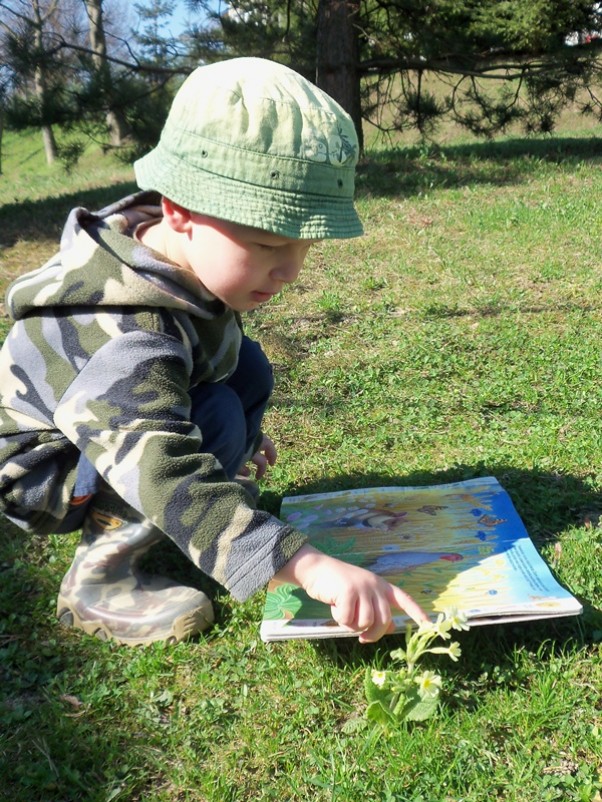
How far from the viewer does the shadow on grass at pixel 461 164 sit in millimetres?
7320

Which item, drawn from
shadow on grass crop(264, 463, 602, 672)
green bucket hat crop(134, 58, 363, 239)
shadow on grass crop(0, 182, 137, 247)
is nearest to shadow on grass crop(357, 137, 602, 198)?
Result: shadow on grass crop(0, 182, 137, 247)

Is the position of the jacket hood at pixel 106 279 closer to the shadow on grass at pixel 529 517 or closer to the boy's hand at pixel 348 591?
the boy's hand at pixel 348 591

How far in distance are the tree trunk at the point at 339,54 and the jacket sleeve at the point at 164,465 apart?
23.7 feet

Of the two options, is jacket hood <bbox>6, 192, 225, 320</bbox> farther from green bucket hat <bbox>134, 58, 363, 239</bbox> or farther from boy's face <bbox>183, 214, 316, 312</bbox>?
green bucket hat <bbox>134, 58, 363, 239</bbox>

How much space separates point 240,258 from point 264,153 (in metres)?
0.23

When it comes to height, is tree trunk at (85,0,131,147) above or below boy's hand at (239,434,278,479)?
above

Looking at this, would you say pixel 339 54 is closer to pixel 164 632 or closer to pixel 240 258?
pixel 240 258

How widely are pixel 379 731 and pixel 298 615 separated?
1.07ft

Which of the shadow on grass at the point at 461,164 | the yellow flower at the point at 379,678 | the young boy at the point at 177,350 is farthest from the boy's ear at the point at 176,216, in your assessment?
the shadow on grass at the point at 461,164

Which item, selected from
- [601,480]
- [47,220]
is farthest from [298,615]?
[47,220]

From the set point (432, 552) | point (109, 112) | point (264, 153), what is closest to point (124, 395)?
point (264, 153)

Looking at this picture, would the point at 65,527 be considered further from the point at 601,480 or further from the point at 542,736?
the point at 601,480

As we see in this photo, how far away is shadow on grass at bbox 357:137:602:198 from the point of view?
7320mm

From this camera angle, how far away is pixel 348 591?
1.60 m
